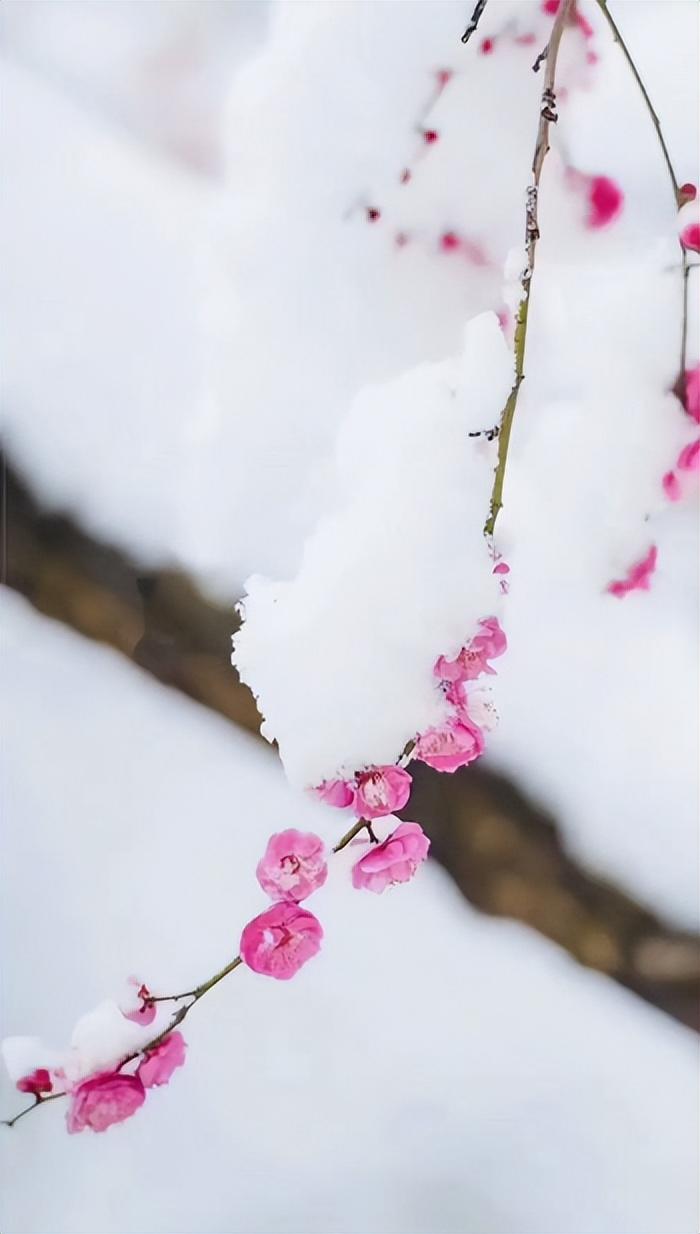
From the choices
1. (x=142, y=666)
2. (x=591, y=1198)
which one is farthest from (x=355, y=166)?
(x=591, y=1198)

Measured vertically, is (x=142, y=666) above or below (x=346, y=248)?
below

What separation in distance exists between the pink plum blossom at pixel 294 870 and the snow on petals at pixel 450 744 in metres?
0.09

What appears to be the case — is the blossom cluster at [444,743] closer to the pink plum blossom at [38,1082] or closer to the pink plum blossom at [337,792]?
the pink plum blossom at [337,792]

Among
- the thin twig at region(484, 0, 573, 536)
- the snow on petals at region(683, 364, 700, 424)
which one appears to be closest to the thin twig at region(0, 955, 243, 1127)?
the thin twig at region(484, 0, 573, 536)

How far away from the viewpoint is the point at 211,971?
60 cm

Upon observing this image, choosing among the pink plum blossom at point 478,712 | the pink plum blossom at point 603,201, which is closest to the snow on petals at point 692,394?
the pink plum blossom at point 603,201

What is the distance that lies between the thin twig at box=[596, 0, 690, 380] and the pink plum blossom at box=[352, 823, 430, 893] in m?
0.32

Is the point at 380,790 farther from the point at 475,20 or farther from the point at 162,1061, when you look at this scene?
the point at 475,20

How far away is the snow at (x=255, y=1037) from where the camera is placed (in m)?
0.59

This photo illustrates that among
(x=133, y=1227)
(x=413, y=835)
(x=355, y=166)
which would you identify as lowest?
(x=133, y=1227)

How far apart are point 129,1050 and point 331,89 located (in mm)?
584

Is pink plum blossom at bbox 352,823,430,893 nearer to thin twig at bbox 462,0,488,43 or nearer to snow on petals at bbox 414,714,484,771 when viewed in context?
snow on petals at bbox 414,714,484,771

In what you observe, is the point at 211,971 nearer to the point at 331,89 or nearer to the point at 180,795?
the point at 180,795

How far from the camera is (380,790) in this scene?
1.73 feet
